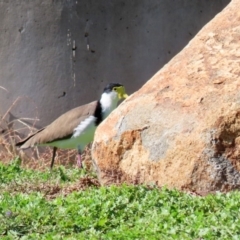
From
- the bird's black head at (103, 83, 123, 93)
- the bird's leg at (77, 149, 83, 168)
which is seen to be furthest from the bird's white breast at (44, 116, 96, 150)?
the bird's black head at (103, 83, 123, 93)

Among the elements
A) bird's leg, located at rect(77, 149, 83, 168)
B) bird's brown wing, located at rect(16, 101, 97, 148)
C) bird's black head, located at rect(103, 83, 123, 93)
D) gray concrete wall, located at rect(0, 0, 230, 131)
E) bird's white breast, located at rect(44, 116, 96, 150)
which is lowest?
bird's leg, located at rect(77, 149, 83, 168)

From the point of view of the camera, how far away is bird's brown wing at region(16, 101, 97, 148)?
9055 mm

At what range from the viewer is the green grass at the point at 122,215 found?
518 cm

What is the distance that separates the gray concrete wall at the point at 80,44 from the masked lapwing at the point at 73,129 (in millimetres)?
639

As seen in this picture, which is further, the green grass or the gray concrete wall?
the gray concrete wall

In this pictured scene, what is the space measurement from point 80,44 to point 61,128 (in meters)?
1.29

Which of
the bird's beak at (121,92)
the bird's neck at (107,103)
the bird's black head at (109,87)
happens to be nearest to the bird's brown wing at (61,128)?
the bird's neck at (107,103)

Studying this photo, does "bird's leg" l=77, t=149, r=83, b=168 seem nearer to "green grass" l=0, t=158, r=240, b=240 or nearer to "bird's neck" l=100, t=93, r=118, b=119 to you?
"bird's neck" l=100, t=93, r=118, b=119

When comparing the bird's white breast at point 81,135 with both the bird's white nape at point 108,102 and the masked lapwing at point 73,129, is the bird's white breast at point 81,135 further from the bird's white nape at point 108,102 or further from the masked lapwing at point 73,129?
the bird's white nape at point 108,102

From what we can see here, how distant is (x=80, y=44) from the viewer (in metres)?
9.86

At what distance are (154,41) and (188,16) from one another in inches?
20.5

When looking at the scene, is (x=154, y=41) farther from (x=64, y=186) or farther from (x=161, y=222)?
(x=161, y=222)

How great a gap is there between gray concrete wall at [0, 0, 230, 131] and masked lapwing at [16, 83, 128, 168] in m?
0.64

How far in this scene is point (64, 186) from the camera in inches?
281
